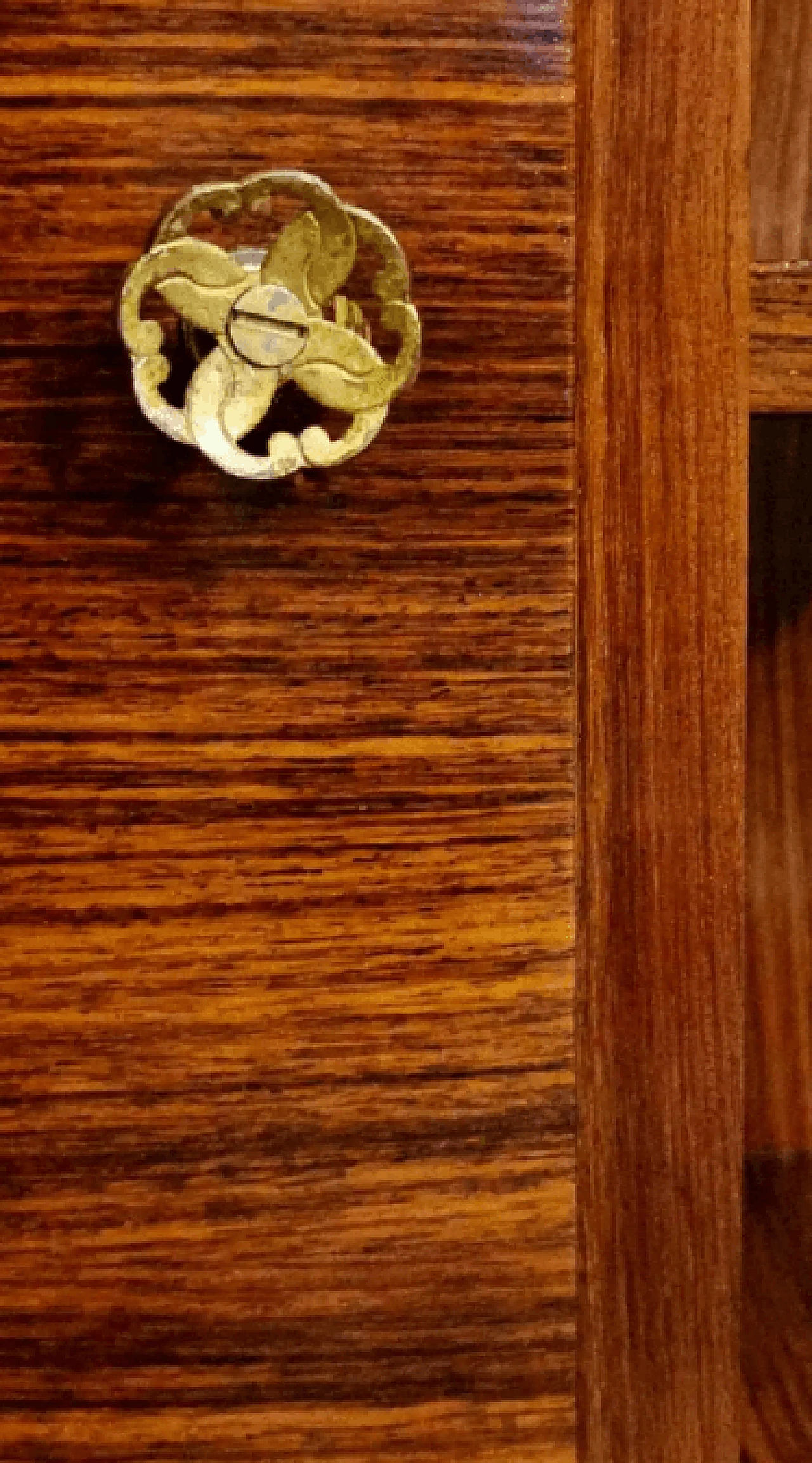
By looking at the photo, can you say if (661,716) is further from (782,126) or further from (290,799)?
(782,126)

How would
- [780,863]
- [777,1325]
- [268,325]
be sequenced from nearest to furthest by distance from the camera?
1. [268,325]
2. [777,1325]
3. [780,863]

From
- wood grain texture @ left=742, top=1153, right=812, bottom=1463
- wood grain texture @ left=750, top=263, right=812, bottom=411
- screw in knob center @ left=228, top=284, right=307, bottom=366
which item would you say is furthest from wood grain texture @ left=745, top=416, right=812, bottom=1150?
screw in knob center @ left=228, top=284, right=307, bottom=366

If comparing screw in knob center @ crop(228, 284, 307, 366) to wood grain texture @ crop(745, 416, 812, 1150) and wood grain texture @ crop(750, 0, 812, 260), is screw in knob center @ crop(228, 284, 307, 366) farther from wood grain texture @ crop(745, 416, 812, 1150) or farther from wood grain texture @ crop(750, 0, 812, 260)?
wood grain texture @ crop(745, 416, 812, 1150)

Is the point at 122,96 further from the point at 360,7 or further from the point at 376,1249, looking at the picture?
the point at 376,1249

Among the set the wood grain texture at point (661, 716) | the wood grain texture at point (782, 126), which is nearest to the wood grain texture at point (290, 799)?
the wood grain texture at point (661, 716)

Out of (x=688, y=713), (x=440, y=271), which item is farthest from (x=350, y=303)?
(x=688, y=713)

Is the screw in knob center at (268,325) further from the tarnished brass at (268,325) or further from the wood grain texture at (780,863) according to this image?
the wood grain texture at (780,863)

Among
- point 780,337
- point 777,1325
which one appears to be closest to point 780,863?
point 777,1325
